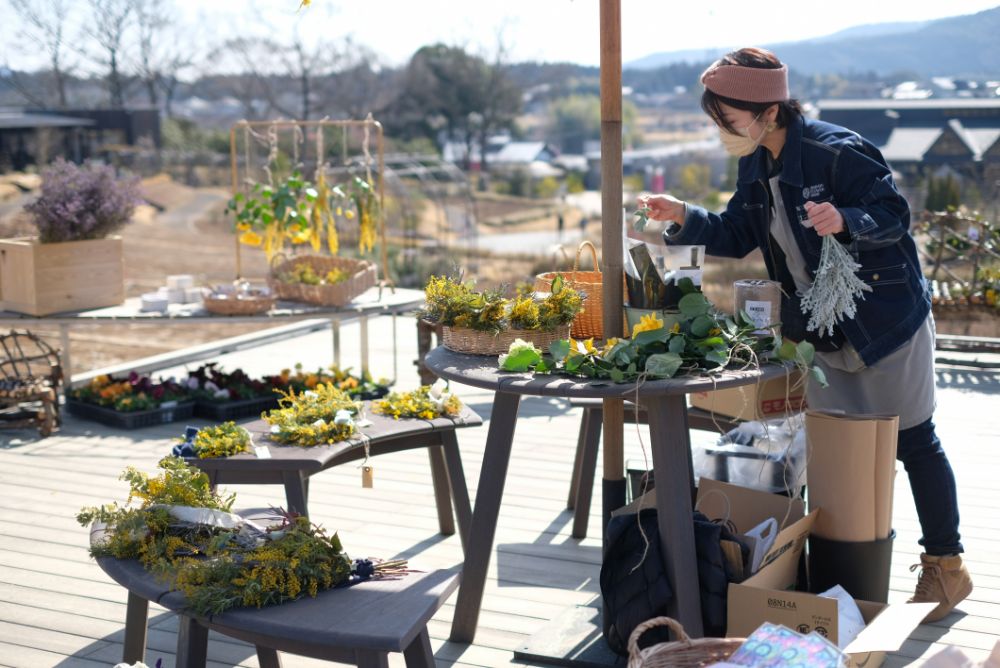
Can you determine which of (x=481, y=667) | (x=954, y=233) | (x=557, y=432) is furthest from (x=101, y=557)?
(x=954, y=233)

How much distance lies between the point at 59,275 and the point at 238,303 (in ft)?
2.86

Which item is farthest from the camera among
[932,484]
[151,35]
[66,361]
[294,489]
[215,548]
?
[151,35]

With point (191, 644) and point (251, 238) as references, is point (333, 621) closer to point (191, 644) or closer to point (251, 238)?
point (191, 644)

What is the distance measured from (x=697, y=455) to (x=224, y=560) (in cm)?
156

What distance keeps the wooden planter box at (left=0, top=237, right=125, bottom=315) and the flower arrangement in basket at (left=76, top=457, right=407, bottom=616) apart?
304 cm

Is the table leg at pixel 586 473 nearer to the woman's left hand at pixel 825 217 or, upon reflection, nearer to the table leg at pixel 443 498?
the table leg at pixel 443 498

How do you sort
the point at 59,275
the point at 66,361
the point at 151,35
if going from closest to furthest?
the point at 59,275, the point at 66,361, the point at 151,35

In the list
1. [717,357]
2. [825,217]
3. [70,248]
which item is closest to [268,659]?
[717,357]

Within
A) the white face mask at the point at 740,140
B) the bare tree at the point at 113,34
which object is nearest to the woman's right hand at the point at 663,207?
the white face mask at the point at 740,140

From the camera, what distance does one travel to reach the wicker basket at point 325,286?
5.55 metres

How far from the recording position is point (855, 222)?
255cm

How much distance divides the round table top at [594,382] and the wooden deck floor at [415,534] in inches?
30.6

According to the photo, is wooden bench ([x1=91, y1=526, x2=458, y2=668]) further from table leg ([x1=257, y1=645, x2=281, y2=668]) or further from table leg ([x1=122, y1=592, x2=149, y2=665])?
table leg ([x1=122, y1=592, x2=149, y2=665])

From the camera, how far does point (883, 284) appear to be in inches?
108
